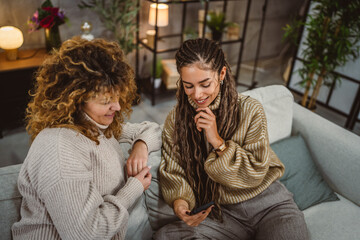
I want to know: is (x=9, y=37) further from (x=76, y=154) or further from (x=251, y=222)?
(x=251, y=222)

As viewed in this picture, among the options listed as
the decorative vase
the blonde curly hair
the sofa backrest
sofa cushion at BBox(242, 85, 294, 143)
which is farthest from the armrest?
the decorative vase

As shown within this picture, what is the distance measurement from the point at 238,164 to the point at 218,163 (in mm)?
81

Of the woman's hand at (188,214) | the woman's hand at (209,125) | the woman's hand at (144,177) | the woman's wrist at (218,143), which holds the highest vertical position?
the woman's hand at (209,125)

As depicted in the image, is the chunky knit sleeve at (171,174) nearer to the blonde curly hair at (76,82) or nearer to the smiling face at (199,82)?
the smiling face at (199,82)

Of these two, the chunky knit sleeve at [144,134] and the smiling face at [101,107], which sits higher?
the smiling face at [101,107]

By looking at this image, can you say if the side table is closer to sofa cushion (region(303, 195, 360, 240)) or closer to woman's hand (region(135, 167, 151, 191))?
woman's hand (region(135, 167, 151, 191))

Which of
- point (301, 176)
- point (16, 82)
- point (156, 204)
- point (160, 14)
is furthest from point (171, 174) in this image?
point (160, 14)

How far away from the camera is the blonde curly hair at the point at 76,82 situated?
3.13 feet

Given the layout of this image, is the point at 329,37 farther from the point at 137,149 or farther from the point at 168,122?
the point at 137,149

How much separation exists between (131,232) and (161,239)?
0.14 metres

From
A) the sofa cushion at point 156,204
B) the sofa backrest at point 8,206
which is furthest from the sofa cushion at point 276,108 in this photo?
the sofa backrest at point 8,206

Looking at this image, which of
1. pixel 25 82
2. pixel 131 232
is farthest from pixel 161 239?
pixel 25 82

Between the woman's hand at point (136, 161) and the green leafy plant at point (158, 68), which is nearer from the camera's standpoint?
the woman's hand at point (136, 161)

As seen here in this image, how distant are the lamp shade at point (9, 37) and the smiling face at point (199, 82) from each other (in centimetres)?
181
